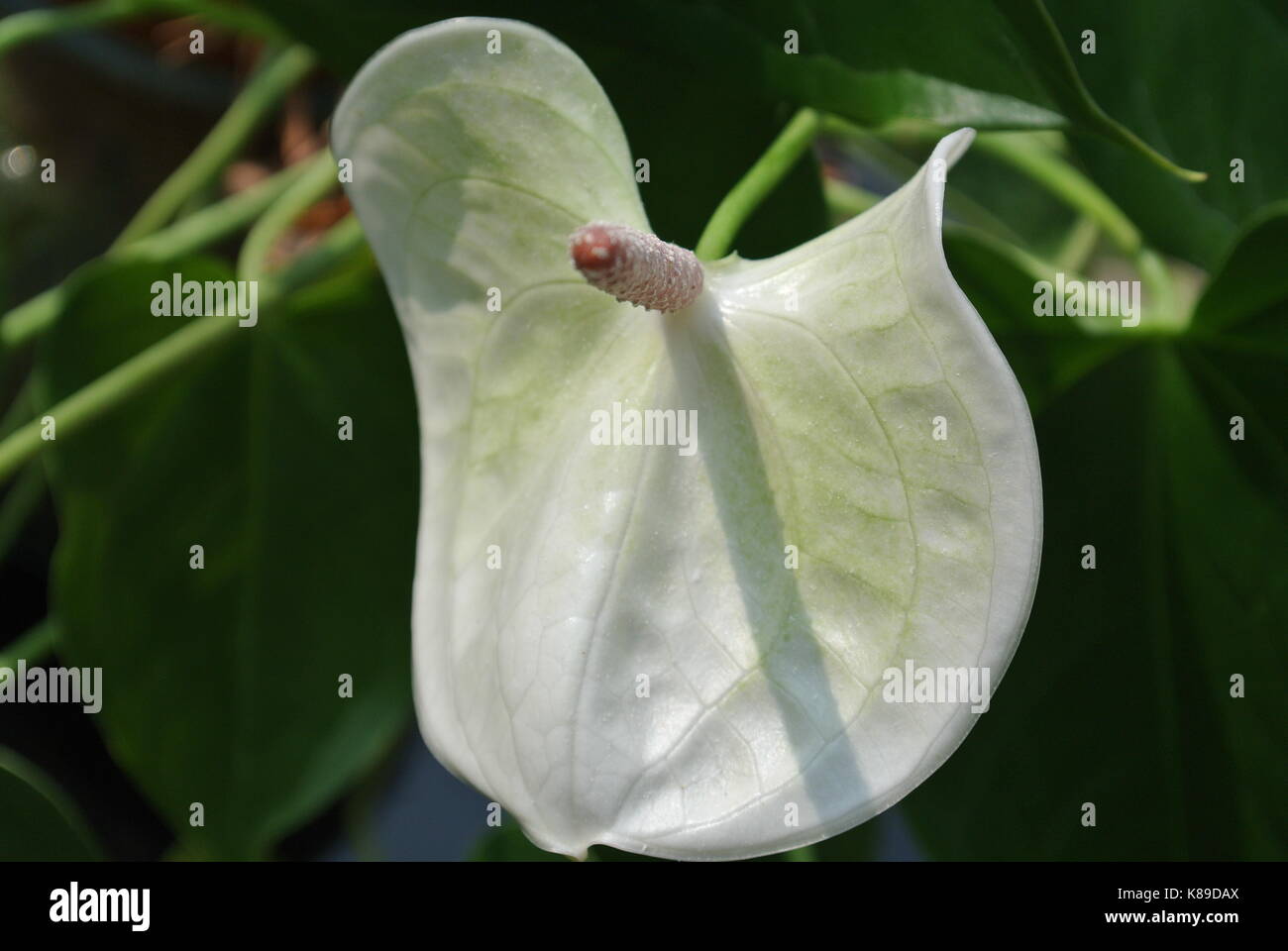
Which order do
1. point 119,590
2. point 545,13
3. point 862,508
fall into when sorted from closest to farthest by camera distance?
point 862,508
point 545,13
point 119,590

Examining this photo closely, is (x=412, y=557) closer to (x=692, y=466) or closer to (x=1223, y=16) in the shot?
(x=692, y=466)

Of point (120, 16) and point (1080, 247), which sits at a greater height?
point (120, 16)

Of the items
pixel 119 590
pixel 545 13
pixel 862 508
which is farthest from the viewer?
pixel 119 590

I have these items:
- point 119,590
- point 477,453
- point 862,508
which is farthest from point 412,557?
point 862,508

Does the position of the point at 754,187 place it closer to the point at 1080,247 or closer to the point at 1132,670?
the point at 1132,670

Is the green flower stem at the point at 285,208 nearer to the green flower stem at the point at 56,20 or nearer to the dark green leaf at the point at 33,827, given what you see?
the green flower stem at the point at 56,20

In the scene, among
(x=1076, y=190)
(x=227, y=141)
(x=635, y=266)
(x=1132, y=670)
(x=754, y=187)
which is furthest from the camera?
(x=227, y=141)

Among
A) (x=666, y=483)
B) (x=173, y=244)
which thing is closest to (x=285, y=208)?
(x=173, y=244)
